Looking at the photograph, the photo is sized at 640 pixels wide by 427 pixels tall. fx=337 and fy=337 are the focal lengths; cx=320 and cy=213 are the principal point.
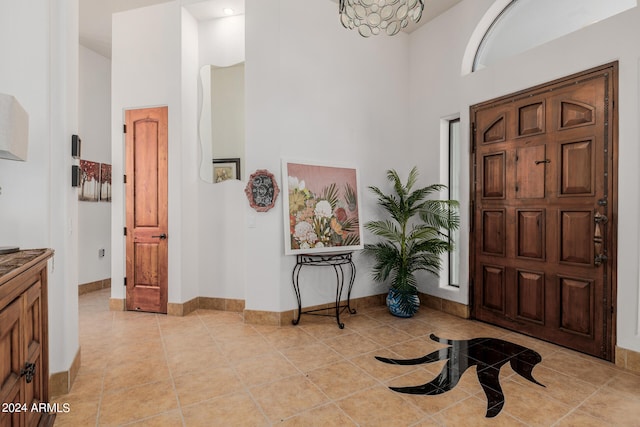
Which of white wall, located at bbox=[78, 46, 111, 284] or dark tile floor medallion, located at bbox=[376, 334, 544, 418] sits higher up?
white wall, located at bbox=[78, 46, 111, 284]

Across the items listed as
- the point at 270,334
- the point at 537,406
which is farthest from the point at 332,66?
the point at 537,406

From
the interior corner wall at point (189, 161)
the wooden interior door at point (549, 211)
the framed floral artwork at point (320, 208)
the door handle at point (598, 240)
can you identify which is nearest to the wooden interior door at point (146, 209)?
the interior corner wall at point (189, 161)

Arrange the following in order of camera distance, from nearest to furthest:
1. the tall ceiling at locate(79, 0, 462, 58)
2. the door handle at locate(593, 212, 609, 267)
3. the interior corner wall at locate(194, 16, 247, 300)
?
1. the door handle at locate(593, 212, 609, 267)
2. the tall ceiling at locate(79, 0, 462, 58)
3. the interior corner wall at locate(194, 16, 247, 300)

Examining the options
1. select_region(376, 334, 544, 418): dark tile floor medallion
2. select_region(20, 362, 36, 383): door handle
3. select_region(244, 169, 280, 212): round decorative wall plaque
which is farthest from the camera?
select_region(244, 169, 280, 212): round decorative wall plaque

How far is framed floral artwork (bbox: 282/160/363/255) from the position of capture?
3.82m

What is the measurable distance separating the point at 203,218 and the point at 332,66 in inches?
100

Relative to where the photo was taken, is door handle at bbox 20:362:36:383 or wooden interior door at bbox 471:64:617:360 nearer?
door handle at bbox 20:362:36:383

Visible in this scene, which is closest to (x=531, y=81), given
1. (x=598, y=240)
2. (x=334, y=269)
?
(x=598, y=240)

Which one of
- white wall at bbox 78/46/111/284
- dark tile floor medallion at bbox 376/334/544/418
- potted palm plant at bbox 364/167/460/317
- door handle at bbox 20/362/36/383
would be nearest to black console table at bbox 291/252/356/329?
potted palm plant at bbox 364/167/460/317

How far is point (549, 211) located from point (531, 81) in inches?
51.8

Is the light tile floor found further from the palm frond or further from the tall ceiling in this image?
the tall ceiling

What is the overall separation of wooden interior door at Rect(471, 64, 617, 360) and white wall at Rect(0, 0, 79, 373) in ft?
13.0

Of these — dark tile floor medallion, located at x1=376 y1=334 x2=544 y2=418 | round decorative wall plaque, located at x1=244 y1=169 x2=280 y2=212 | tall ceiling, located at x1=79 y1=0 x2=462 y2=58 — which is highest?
tall ceiling, located at x1=79 y1=0 x2=462 y2=58

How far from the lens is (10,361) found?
1.34m
